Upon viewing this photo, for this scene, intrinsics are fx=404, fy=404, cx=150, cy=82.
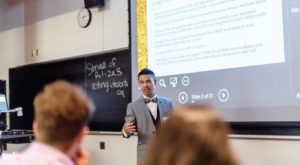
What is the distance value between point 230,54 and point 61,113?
2.17m

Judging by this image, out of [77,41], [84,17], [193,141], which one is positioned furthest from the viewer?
[77,41]

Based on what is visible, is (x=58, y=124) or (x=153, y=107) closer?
(x=58, y=124)

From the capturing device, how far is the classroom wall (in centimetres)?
302

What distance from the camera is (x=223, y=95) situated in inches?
119

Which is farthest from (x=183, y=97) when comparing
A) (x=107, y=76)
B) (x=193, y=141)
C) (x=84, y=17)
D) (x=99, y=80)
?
(x=193, y=141)

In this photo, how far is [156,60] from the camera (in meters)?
3.50

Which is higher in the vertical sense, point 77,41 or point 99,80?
point 77,41

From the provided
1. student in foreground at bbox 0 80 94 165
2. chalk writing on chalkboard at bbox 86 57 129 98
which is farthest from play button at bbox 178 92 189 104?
student in foreground at bbox 0 80 94 165

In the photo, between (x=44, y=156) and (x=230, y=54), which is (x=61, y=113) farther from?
(x=230, y=54)

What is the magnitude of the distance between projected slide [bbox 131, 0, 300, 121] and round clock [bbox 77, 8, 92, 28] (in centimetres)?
134

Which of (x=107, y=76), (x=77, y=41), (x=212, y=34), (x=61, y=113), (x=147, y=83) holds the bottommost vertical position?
(x=61, y=113)

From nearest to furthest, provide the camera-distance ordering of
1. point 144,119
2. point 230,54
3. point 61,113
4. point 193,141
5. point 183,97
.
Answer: point 193,141
point 61,113
point 230,54
point 144,119
point 183,97

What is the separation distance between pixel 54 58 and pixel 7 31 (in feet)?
4.37

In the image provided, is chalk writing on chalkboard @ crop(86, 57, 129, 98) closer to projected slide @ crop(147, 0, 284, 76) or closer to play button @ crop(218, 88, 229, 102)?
projected slide @ crop(147, 0, 284, 76)
